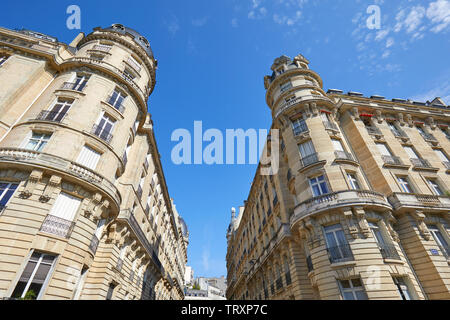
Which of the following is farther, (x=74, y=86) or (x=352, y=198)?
→ (x=74, y=86)

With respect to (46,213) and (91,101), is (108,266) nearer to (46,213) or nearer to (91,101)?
(46,213)

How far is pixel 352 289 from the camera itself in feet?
42.5

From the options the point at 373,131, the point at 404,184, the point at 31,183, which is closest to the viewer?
the point at 31,183

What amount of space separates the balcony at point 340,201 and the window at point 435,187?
688 cm

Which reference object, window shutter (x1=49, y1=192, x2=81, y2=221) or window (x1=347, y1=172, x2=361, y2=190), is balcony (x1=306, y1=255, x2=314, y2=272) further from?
window shutter (x1=49, y1=192, x2=81, y2=221)

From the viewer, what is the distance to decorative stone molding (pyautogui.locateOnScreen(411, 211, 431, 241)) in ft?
50.3

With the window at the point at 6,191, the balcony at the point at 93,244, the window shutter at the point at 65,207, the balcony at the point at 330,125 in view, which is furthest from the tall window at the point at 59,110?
the balcony at the point at 330,125

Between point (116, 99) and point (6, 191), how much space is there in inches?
402

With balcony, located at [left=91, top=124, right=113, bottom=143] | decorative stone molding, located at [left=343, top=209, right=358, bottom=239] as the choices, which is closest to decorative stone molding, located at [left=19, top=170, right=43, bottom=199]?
balcony, located at [left=91, top=124, right=113, bottom=143]

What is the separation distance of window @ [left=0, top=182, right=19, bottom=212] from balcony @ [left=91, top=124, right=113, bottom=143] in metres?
5.41

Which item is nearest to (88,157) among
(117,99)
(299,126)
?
(117,99)

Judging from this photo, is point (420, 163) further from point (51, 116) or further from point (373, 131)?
point (51, 116)

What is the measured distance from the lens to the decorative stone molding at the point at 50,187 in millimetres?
11728

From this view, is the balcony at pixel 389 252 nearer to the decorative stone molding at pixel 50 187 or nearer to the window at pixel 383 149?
the window at pixel 383 149
